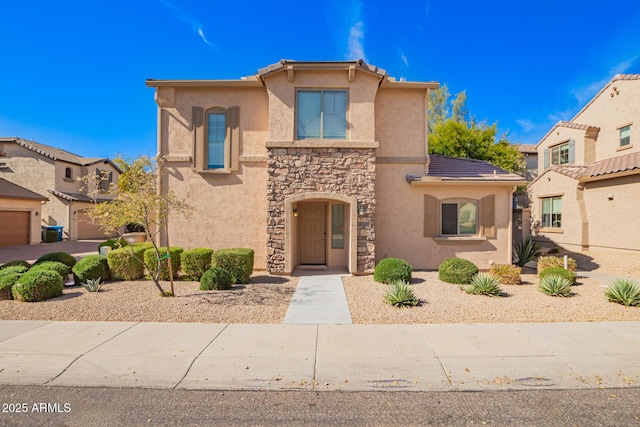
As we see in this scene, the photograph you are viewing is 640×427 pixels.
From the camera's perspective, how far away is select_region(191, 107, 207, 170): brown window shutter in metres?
11.2

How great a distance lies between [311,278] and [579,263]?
11.7 meters

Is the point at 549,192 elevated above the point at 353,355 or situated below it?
above

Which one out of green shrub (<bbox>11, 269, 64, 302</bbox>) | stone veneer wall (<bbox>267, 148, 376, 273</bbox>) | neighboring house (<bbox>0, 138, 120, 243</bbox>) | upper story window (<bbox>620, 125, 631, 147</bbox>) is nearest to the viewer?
green shrub (<bbox>11, 269, 64, 302</bbox>)

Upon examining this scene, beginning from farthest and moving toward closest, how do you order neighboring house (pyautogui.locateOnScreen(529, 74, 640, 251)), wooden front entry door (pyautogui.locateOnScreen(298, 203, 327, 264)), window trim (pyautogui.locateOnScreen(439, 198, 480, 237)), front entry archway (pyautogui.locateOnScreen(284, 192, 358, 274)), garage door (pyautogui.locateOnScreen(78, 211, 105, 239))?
1. garage door (pyautogui.locateOnScreen(78, 211, 105, 239))
2. neighboring house (pyautogui.locateOnScreen(529, 74, 640, 251))
3. wooden front entry door (pyautogui.locateOnScreen(298, 203, 327, 264))
4. front entry archway (pyautogui.locateOnScreen(284, 192, 358, 274))
5. window trim (pyautogui.locateOnScreen(439, 198, 480, 237))

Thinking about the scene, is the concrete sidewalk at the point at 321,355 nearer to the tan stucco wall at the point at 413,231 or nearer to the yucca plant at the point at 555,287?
the yucca plant at the point at 555,287

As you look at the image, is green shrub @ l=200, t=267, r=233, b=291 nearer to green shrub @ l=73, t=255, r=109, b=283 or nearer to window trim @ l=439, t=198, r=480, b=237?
green shrub @ l=73, t=255, r=109, b=283

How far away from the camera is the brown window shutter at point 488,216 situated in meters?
11.4

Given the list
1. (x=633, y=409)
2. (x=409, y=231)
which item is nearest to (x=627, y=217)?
(x=409, y=231)

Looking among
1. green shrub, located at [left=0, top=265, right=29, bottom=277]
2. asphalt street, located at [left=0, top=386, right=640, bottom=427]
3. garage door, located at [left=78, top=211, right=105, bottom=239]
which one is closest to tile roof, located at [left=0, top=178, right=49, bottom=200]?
garage door, located at [left=78, top=211, right=105, bottom=239]

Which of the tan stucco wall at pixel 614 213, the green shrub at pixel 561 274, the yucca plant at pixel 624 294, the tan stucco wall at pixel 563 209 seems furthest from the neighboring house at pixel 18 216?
the tan stucco wall at pixel 614 213

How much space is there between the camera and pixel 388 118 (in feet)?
37.6

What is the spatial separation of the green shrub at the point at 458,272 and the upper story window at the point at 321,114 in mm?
5371

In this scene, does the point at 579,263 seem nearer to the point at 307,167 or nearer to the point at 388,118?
the point at 388,118

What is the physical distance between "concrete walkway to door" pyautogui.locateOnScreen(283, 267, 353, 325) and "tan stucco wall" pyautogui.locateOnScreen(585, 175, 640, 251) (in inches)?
489
